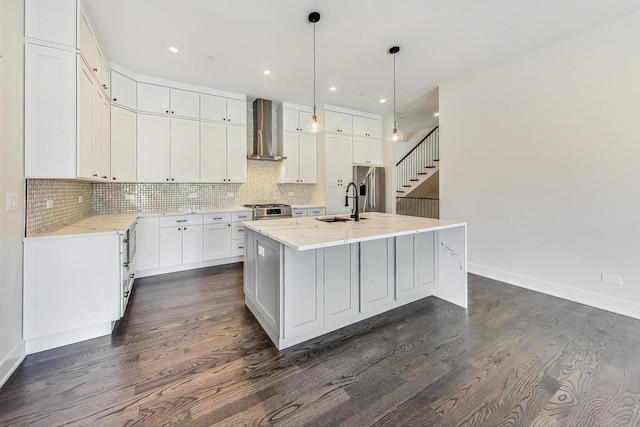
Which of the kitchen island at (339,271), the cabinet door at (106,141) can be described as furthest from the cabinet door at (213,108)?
the kitchen island at (339,271)

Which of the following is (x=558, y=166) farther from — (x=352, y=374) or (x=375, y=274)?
(x=352, y=374)

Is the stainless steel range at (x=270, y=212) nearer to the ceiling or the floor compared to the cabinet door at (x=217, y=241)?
nearer to the ceiling

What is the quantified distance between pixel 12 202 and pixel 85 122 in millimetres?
917

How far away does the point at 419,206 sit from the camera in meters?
7.59

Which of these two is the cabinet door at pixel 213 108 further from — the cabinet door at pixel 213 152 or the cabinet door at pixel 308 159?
the cabinet door at pixel 308 159

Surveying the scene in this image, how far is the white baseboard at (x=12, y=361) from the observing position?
1.71m

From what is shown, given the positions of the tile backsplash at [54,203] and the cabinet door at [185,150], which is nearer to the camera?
the tile backsplash at [54,203]

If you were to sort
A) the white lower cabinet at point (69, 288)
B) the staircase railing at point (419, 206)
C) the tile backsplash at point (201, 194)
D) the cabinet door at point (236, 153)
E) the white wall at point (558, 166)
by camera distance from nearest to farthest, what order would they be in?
the white lower cabinet at point (69, 288) < the white wall at point (558, 166) < the tile backsplash at point (201, 194) < the cabinet door at point (236, 153) < the staircase railing at point (419, 206)

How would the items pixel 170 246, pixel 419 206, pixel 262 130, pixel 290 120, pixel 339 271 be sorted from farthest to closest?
pixel 419 206 → pixel 290 120 → pixel 262 130 → pixel 170 246 → pixel 339 271

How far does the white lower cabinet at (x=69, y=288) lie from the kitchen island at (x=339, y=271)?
45.6 inches

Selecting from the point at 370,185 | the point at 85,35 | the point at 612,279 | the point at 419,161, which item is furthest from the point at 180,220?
the point at 419,161

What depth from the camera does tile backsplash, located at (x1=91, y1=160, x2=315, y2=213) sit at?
3.94 metres

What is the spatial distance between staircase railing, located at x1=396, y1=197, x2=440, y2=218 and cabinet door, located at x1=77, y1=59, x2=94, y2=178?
6941mm

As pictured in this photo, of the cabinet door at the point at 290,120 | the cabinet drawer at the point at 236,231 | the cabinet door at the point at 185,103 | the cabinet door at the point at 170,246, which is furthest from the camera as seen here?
the cabinet door at the point at 290,120
